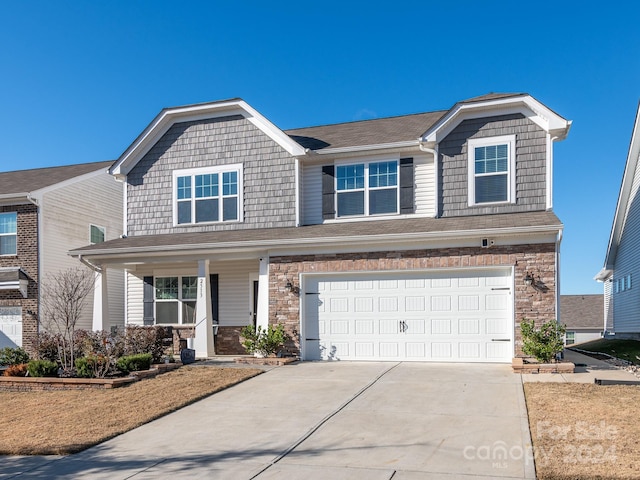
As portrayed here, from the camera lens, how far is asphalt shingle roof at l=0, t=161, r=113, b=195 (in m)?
21.2

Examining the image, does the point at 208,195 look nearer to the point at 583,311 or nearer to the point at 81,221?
the point at 81,221

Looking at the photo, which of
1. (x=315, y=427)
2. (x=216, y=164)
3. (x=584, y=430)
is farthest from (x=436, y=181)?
(x=584, y=430)

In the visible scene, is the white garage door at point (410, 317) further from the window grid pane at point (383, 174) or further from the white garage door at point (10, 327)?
the white garage door at point (10, 327)

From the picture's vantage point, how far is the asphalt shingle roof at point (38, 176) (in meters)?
21.2

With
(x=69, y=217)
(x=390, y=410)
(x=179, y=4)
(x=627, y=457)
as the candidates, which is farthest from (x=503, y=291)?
(x=69, y=217)

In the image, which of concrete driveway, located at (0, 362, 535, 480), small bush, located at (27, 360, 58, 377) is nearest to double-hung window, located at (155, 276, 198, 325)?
small bush, located at (27, 360, 58, 377)

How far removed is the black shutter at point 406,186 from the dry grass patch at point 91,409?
5.94 metres

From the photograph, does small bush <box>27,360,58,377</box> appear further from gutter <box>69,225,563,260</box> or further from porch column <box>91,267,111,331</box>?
gutter <box>69,225,563,260</box>

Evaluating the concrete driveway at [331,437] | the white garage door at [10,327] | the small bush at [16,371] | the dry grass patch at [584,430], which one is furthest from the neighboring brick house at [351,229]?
the white garage door at [10,327]

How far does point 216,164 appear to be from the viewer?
17.5 meters

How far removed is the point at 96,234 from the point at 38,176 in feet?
10.6

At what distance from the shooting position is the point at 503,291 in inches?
529

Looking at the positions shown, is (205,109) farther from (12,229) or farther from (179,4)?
(12,229)

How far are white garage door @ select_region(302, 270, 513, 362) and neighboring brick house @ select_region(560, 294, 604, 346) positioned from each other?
1244 inches
